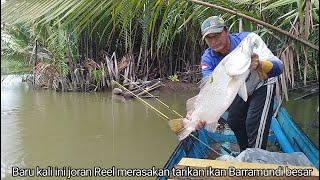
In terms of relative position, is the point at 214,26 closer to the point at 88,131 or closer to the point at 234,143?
the point at 234,143

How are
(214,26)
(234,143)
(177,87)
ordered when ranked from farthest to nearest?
(177,87) → (234,143) → (214,26)

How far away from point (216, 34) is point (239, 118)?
2.54 feet

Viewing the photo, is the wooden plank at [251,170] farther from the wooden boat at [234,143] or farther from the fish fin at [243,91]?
the wooden boat at [234,143]

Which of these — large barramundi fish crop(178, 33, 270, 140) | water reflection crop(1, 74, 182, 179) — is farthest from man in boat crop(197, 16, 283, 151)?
water reflection crop(1, 74, 182, 179)

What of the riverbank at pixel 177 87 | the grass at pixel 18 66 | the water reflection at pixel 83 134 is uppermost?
the grass at pixel 18 66

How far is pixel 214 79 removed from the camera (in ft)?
7.51

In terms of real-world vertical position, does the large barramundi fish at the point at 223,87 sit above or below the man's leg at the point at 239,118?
above

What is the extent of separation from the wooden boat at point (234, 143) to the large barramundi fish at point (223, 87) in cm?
49

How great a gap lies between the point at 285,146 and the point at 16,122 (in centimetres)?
458

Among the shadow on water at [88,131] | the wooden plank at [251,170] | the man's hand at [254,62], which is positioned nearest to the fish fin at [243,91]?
the man's hand at [254,62]

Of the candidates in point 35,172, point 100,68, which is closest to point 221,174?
point 35,172

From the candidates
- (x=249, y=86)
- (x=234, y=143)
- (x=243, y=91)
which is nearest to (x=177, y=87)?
(x=234, y=143)

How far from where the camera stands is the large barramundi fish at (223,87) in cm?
217

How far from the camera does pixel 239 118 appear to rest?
3.31 metres
